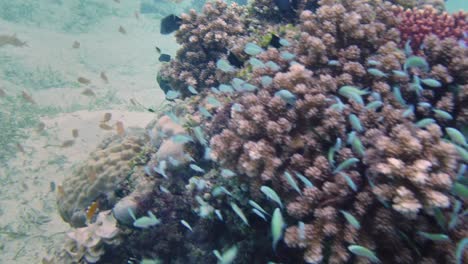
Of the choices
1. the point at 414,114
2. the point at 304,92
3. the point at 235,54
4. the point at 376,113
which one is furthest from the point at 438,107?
the point at 235,54

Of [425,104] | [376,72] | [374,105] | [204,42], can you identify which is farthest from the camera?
[204,42]

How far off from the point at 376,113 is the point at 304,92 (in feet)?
2.80

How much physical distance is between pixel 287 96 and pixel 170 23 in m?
4.96

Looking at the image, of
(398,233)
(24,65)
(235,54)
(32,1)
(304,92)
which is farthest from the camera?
(32,1)

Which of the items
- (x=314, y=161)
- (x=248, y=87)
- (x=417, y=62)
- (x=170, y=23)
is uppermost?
(x=417, y=62)

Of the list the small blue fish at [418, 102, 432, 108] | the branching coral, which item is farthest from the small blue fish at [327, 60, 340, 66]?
the branching coral

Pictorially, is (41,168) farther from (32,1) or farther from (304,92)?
(32,1)

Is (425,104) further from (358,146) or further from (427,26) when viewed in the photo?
(427,26)

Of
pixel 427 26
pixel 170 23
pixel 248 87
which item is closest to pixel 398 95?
pixel 248 87

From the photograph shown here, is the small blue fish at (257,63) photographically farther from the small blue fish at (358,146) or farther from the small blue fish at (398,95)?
the small blue fish at (358,146)

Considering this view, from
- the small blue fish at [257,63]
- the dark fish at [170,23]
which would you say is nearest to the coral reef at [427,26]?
the small blue fish at [257,63]

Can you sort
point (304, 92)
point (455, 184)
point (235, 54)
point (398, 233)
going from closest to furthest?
point (455, 184)
point (398, 233)
point (304, 92)
point (235, 54)

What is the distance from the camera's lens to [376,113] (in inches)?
142

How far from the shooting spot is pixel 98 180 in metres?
6.45
